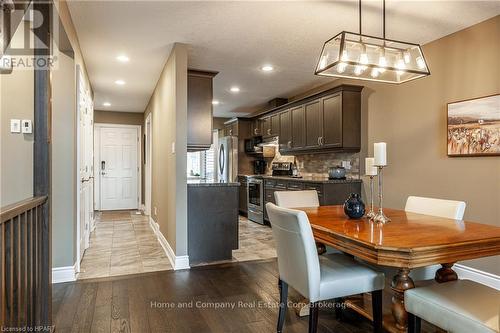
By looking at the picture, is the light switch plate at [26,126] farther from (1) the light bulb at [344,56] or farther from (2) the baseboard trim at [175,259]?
(1) the light bulb at [344,56]

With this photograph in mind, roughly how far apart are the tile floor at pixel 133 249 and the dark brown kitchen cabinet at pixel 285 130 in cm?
153

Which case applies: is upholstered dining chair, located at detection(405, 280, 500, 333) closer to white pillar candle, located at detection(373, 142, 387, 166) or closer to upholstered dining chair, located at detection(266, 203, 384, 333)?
upholstered dining chair, located at detection(266, 203, 384, 333)

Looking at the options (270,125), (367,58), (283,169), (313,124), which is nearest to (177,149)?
(367,58)

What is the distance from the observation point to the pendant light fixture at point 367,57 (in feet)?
7.76

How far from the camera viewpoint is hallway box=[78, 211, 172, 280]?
3504 millimetres

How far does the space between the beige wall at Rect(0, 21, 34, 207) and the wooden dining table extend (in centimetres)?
236

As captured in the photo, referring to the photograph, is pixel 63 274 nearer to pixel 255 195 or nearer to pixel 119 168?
pixel 255 195

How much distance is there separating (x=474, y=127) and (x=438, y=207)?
1.19 metres

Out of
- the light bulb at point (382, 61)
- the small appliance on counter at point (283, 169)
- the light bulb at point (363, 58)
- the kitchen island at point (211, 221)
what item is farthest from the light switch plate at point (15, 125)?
the small appliance on counter at point (283, 169)

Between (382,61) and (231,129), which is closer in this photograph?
(382,61)

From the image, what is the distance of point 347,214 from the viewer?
236 cm

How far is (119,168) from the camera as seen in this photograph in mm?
7977

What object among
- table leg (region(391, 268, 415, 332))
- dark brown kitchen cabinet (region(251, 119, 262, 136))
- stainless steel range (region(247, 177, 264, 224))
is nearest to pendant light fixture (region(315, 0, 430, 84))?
table leg (region(391, 268, 415, 332))

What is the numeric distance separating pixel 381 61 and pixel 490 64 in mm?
1399
